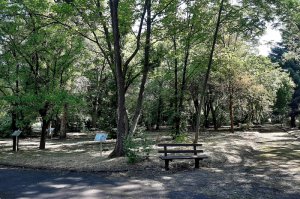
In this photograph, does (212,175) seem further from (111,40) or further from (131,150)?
(111,40)

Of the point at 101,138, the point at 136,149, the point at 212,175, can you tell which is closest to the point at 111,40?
the point at 101,138

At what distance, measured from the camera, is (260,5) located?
53.7 ft

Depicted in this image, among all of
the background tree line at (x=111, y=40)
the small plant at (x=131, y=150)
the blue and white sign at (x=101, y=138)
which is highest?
the background tree line at (x=111, y=40)

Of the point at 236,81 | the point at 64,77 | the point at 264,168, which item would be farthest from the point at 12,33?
the point at 236,81

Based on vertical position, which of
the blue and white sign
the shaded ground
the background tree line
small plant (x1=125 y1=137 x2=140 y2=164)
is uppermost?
the background tree line

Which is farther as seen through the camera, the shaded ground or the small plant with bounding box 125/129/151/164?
the small plant with bounding box 125/129/151/164

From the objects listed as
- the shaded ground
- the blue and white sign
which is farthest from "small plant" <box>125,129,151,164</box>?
the blue and white sign

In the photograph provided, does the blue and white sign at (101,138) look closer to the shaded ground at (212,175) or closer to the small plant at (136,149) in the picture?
the shaded ground at (212,175)

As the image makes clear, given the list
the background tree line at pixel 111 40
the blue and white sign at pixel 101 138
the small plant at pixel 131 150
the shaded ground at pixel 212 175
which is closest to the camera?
the shaded ground at pixel 212 175

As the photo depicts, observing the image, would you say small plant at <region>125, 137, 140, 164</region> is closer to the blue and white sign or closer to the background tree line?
the background tree line

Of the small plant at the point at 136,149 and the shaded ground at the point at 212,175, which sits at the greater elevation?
the small plant at the point at 136,149

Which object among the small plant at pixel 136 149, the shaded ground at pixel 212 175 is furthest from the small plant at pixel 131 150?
the shaded ground at pixel 212 175

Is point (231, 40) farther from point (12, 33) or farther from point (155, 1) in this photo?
point (12, 33)

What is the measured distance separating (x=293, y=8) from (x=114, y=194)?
12644 millimetres
